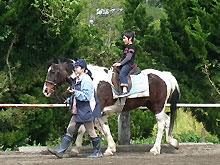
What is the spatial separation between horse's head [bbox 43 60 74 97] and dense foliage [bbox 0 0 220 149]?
85.2 inches

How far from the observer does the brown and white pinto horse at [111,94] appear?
866 cm

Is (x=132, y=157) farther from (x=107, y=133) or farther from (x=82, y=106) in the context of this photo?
(x=82, y=106)

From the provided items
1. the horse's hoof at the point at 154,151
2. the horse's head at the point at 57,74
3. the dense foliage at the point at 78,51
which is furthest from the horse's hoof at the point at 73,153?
the dense foliage at the point at 78,51

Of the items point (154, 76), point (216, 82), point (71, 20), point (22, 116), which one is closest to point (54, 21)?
point (71, 20)

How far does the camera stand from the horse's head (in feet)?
28.2

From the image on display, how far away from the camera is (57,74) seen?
8648mm

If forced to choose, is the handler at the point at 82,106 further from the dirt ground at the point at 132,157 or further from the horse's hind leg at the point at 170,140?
the horse's hind leg at the point at 170,140

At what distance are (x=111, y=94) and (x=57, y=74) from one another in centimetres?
99

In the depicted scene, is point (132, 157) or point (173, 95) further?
point (173, 95)

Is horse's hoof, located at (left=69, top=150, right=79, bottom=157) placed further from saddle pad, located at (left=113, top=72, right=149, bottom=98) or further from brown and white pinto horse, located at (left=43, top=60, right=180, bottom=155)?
saddle pad, located at (left=113, top=72, right=149, bottom=98)

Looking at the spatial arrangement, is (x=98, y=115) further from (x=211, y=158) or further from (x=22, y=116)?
(x=22, y=116)

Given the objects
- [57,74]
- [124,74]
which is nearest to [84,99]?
[57,74]

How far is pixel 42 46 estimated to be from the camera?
37.9ft

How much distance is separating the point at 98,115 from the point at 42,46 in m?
3.86
